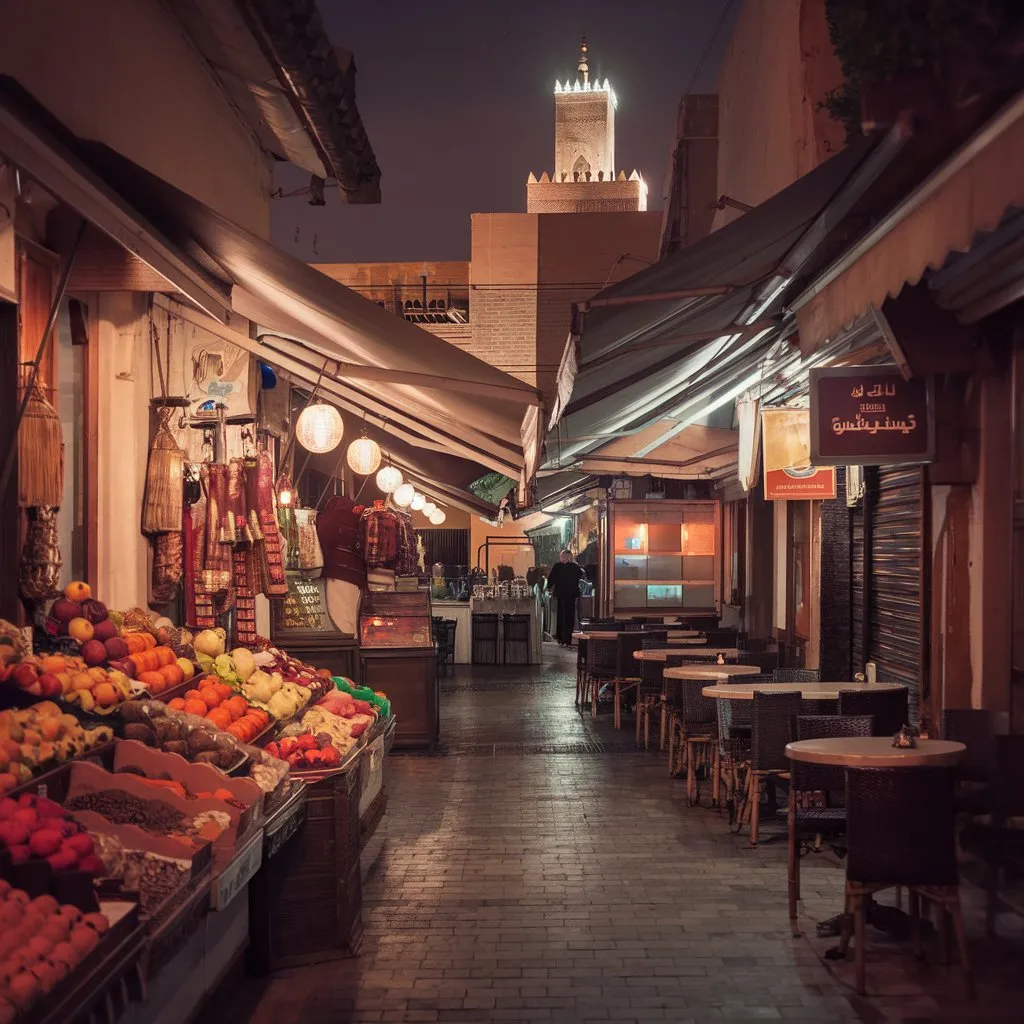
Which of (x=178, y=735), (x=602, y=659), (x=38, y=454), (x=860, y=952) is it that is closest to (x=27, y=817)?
(x=178, y=735)

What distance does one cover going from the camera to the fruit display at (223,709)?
594 centimetres

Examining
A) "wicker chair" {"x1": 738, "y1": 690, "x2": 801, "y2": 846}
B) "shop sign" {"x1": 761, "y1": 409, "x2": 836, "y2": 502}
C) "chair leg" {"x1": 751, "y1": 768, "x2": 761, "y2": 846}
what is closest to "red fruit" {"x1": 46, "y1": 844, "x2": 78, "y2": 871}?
"wicker chair" {"x1": 738, "y1": 690, "x2": 801, "y2": 846}

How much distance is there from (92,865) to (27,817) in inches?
10.2

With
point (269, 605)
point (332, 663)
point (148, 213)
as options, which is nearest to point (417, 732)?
point (332, 663)

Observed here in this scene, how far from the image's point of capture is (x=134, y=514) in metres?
7.09

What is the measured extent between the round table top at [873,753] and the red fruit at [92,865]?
3249mm

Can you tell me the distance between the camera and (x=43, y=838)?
11.5 feet

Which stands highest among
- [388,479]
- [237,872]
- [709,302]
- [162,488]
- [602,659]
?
[709,302]

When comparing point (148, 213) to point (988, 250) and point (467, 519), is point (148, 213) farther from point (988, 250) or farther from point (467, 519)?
point (467, 519)

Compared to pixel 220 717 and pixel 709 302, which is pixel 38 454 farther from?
pixel 709 302

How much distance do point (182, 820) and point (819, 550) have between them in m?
8.41

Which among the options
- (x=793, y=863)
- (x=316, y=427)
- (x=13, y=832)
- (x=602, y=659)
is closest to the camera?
(x=13, y=832)

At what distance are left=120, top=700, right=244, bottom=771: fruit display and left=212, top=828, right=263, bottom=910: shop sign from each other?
1.75ft

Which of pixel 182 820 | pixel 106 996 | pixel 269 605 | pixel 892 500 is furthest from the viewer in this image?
pixel 269 605
